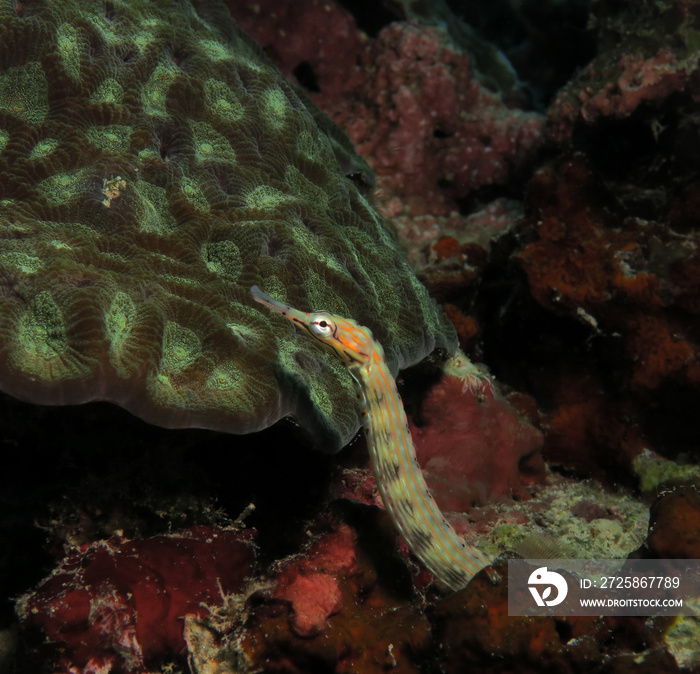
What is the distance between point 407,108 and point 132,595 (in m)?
7.27

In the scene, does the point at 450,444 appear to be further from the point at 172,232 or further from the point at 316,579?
the point at 172,232

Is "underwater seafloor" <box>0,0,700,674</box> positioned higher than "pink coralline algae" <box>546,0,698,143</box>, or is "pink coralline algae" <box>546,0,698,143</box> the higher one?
"pink coralline algae" <box>546,0,698,143</box>

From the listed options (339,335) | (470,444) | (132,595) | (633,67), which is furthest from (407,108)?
(132,595)

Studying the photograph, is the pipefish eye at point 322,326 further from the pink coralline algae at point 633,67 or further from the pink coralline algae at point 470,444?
the pink coralline algae at point 633,67

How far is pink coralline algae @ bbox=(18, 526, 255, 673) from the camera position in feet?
8.52

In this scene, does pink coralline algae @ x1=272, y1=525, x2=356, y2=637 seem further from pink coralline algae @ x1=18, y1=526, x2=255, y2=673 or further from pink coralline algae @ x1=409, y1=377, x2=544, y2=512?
pink coralline algae @ x1=409, y1=377, x2=544, y2=512

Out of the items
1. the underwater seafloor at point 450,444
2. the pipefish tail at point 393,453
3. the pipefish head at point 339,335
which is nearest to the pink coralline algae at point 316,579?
the underwater seafloor at point 450,444

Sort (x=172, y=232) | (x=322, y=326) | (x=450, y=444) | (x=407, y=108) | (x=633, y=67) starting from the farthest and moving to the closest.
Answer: (x=407, y=108) → (x=633, y=67) → (x=450, y=444) → (x=172, y=232) → (x=322, y=326)

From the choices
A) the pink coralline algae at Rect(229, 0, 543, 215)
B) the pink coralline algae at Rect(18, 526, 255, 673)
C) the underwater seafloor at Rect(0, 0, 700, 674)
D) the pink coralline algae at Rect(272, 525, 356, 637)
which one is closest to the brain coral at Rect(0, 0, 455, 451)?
the pink coralline algae at Rect(272, 525, 356, 637)

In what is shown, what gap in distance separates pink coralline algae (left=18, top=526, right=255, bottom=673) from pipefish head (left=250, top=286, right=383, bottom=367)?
1393 millimetres

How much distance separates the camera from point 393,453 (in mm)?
2787

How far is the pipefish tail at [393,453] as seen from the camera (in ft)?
8.86

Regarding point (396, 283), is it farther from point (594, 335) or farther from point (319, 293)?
point (594, 335)

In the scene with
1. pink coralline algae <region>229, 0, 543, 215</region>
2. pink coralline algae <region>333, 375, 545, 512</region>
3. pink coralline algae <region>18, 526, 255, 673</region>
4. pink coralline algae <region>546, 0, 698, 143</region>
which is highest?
pink coralline algae <region>546, 0, 698, 143</region>
